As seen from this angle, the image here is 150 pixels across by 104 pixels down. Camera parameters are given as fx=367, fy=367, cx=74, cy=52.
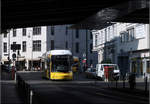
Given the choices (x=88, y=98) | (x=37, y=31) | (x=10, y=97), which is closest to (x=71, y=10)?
(x=88, y=98)

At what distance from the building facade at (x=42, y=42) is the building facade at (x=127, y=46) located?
851 inches

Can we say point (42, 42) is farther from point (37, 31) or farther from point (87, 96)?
point (87, 96)

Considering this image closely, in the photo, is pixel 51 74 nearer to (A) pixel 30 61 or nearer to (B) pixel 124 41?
(B) pixel 124 41

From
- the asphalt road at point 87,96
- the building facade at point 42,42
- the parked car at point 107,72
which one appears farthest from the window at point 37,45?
the asphalt road at point 87,96

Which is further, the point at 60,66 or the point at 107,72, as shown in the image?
the point at 107,72

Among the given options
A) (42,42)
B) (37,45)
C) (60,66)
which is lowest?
(60,66)

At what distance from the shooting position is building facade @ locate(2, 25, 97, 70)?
277 ft

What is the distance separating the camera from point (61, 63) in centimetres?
3688

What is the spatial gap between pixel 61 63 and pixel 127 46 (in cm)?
1661

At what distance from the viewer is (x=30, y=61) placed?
8644 cm

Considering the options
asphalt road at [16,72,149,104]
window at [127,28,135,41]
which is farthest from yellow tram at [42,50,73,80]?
window at [127,28,135,41]

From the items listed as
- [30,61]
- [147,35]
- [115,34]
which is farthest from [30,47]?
[147,35]

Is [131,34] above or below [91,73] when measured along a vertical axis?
above

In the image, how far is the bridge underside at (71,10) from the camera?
20344 mm
